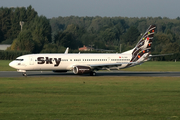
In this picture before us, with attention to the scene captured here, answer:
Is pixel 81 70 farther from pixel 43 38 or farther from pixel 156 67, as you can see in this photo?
pixel 43 38

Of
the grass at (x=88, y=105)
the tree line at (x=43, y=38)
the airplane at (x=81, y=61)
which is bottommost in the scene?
the grass at (x=88, y=105)

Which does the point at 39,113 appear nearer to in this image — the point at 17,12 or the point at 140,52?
the point at 140,52

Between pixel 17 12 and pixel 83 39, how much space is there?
1679 inches

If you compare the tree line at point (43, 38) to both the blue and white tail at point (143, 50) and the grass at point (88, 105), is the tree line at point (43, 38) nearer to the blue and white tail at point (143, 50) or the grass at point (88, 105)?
the blue and white tail at point (143, 50)

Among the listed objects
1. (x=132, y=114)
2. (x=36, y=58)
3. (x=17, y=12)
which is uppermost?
(x=17, y=12)

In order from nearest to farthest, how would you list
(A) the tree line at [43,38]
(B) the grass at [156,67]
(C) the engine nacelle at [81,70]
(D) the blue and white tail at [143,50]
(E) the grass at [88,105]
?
1. (E) the grass at [88,105]
2. (C) the engine nacelle at [81,70]
3. (D) the blue and white tail at [143,50]
4. (B) the grass at [156,67]
5. (A) the tree line at [43,38]

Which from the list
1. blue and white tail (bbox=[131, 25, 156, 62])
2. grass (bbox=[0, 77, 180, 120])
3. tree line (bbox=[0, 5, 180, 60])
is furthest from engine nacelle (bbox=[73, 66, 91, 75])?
tree line (bbox=[0, 5, 180, 60])

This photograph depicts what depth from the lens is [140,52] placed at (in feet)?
162

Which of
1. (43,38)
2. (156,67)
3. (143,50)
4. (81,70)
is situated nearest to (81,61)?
(81,70)

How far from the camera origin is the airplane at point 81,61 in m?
44.2

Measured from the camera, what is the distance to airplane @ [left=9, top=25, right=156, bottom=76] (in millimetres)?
44219

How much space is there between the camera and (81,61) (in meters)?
47.0

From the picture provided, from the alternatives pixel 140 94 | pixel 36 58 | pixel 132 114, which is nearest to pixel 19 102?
pixel 132 114

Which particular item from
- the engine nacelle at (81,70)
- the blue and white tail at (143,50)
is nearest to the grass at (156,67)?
the blue and white tail at (143,50)
